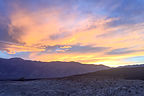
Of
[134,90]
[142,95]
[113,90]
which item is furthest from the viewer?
[113,90]

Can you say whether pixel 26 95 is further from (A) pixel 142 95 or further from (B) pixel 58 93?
(A) pixel 142 95

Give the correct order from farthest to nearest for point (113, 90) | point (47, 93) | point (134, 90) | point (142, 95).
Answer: point (47, 93)
point (113, 90)
point (134, 90)
point (142, 95)

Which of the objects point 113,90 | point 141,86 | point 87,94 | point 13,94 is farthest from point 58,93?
point 141,86

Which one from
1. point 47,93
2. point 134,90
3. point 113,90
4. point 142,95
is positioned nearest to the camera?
point 142,95

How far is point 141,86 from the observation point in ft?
58.0

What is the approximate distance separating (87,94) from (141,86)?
24.2ft

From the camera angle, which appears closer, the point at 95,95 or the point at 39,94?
the point at 95,95

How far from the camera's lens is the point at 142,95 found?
15102 millimetres

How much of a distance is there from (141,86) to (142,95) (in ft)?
9.48

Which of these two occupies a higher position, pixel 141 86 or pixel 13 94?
pixel 141 86

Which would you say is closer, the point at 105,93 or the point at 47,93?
the point at 105,93

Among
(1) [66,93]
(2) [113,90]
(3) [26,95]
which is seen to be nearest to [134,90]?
(2) [113,90]

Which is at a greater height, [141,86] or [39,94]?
[141,86]

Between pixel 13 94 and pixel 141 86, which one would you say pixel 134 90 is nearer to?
pixel 141 86
